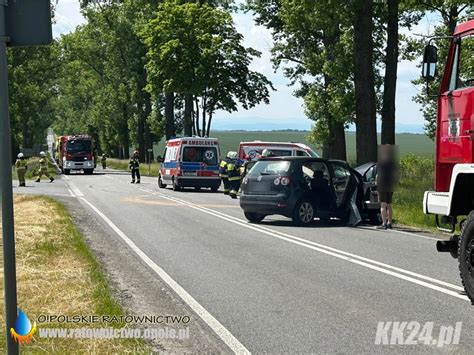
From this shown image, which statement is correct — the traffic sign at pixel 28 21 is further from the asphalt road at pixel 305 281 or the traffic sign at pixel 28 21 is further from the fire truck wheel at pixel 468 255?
the fire truck wheel at pixel 468 255

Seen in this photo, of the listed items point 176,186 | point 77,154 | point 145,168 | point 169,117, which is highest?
point 169,117

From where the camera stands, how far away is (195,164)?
32.2 m

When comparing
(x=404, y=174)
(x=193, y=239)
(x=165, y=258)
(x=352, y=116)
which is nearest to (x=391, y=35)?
(x=404, y=174)

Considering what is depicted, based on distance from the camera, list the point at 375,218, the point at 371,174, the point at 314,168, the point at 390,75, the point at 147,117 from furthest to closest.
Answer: the point at 147,117 < the point at 390,75 < the point at 371,174 < the point at 375,218 < the point at 314,168

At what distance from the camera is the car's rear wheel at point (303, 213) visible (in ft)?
56.3

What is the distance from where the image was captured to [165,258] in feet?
38.9

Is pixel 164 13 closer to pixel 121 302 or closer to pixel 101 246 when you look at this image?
pixel 101 246

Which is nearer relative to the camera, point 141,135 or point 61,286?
point 61,286

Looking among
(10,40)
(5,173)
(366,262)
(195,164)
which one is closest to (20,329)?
(5,173)

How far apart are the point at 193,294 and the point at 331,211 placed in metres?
9.02

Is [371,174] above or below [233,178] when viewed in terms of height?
above

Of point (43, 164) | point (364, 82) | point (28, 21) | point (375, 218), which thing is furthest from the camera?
point (43, 164)

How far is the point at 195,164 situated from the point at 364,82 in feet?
34.1

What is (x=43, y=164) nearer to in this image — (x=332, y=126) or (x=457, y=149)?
(x=332, y=126)
